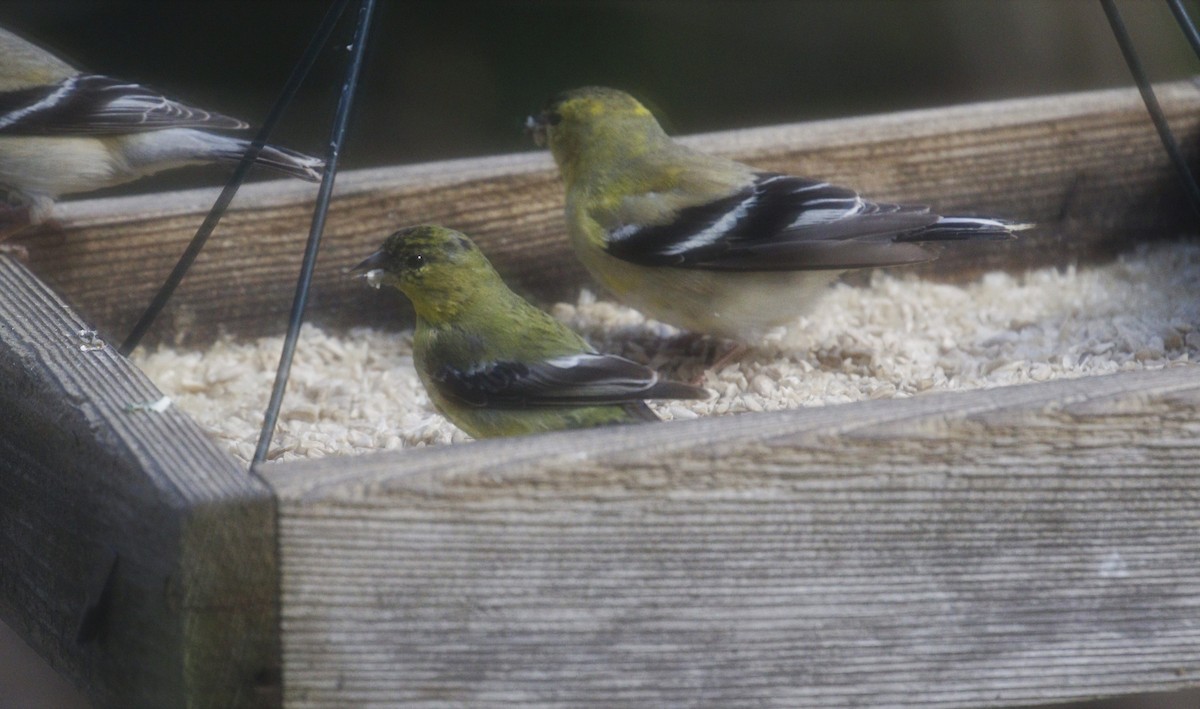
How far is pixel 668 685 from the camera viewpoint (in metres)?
1.79

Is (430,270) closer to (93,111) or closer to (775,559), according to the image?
(775,559)

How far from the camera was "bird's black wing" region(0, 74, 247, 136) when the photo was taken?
325 cm

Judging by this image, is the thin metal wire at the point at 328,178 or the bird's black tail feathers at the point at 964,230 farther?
the bird's black tail feathers at the point at 964,230

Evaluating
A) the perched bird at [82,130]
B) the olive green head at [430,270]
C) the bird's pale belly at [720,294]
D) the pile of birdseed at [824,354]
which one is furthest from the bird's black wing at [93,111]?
the bird's pale belly at [720,294]

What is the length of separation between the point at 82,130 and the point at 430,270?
117 centimetres

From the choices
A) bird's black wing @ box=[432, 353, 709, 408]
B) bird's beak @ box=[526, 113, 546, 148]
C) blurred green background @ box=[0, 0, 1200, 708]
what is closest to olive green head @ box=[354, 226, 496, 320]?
bird's black wing @ box=[432, 353, 709, 408]

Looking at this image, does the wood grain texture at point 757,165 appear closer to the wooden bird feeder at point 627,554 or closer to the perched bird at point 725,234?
the perched bird at point 725,234

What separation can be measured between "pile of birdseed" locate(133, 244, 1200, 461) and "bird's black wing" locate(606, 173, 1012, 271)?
7.8 inches

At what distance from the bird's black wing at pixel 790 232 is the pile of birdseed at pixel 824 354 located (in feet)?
0.65

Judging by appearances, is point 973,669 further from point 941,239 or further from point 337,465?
Answer: point 941,239

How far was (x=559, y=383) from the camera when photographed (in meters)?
2.27

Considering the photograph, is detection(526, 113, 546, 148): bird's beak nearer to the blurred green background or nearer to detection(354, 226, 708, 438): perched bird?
detection(354, 226, 708, 438): perched bird

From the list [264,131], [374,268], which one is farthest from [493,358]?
[264,131]

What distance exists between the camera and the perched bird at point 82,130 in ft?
10.5
